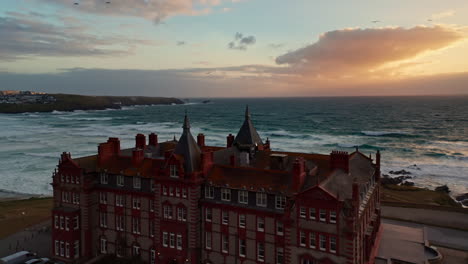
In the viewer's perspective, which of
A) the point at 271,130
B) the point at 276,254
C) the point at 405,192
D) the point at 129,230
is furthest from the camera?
the point at 271,130

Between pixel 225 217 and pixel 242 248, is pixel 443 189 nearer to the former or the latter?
pixel 242 248

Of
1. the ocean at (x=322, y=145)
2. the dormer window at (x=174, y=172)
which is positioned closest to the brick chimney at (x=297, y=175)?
the dormer window at (x=174, y=172)

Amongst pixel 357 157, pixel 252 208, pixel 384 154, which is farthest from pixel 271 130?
pixel 252 208

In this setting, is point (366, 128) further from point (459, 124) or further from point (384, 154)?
point (384, 154)

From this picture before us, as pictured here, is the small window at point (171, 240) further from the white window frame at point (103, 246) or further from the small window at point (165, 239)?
the white window frame at point (103, 246)

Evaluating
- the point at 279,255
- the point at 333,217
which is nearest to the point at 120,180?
the point at 279,255

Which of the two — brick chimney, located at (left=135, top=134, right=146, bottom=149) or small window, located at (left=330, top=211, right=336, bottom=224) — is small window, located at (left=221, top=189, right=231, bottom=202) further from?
brick chimney, located at (left=135, top=134, right=146, bottom=149)

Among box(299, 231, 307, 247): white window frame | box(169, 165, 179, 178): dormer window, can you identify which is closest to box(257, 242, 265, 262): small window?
box(299, 231, 307, 247): white window frame
